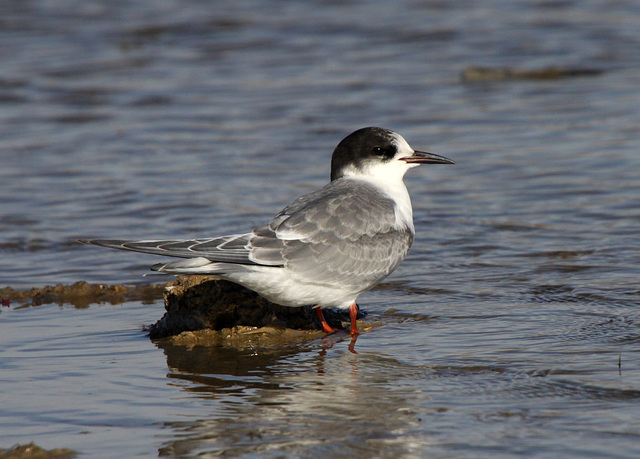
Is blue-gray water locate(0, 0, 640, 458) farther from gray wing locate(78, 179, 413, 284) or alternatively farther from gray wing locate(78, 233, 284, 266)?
gray wing locate(78, 233, 284, 266)

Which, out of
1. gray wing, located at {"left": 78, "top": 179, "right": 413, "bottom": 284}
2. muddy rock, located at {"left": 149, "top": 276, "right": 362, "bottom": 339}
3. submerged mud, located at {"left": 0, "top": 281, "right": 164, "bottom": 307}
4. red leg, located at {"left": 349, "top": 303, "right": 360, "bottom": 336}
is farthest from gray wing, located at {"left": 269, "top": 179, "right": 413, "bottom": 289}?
submerged mud, located at {"left": 0, "top": 281, "right": 164, "bottom": 307}

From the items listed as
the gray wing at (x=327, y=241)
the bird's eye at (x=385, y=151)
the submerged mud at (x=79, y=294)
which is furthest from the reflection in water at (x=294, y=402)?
the bird's eye at (x=385, y=151)

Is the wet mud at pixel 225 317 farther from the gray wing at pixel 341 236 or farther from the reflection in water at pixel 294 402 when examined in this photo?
the gray wing at pixel 341 236

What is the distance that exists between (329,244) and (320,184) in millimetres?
3398

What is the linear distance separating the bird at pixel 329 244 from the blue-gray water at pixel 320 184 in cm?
33

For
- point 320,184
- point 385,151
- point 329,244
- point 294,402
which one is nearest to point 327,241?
point 329,244

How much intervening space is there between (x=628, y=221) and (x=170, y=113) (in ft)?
19.8

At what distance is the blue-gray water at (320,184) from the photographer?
13.0 feet

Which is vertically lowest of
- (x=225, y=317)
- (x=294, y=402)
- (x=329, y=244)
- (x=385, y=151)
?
(x=294, y=402)

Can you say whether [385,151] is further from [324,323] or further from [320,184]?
[320,184]

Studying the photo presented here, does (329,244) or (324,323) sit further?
(324,323)

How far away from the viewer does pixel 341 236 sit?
5324 mm

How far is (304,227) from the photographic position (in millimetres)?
5191

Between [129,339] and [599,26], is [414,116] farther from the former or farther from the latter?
[129,339]
